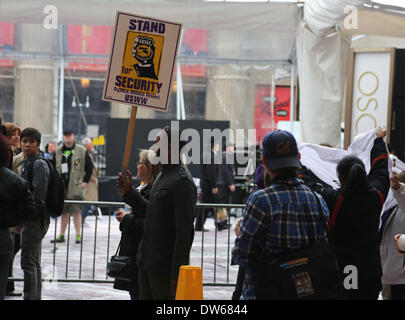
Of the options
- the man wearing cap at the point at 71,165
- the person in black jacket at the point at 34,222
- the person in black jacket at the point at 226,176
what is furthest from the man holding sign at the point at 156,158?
the person in black jacket at the point at 226,176

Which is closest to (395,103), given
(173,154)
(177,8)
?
(177,8)

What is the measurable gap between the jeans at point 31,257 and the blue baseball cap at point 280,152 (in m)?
3.59

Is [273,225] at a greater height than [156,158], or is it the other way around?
[156,158]

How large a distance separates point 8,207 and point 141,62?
157 cm

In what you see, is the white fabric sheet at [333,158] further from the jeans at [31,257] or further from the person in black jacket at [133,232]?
the jeans at [31,257]

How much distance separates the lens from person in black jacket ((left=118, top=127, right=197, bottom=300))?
17.5ft

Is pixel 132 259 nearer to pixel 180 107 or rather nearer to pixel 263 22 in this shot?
pixel 263 22

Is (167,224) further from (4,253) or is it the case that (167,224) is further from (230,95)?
(230,95)

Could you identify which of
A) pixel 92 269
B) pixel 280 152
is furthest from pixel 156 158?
pixel 92 269

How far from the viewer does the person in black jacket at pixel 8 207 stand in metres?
5.28

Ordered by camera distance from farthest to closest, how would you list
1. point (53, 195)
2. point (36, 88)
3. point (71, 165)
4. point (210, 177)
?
point (36, 88) < point (210, 177) < point (71, 165) < point (53, 195)

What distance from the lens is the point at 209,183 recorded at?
15.6 metres

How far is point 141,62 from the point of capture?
230 inches

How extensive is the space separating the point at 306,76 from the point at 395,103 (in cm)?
156
